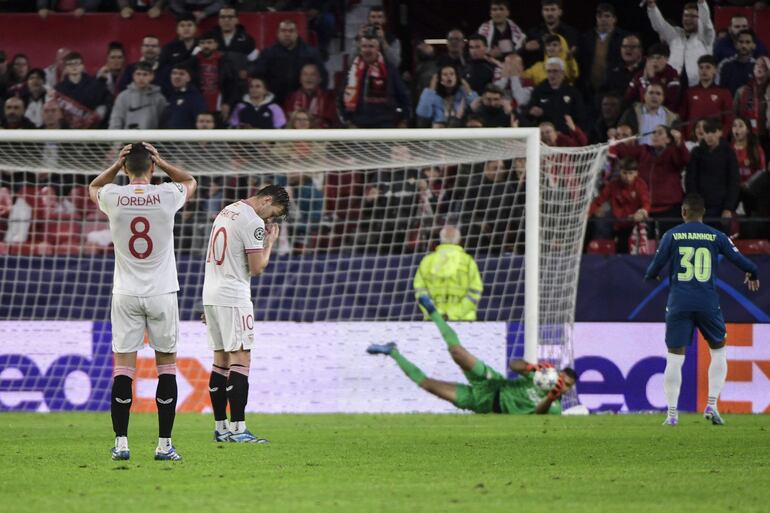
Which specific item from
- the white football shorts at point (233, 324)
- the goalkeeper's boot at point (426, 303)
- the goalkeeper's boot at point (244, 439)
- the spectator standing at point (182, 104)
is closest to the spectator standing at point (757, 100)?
the goalkeeper's boot at point (426, 303)

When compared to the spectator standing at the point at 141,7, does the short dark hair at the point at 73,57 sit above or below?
below

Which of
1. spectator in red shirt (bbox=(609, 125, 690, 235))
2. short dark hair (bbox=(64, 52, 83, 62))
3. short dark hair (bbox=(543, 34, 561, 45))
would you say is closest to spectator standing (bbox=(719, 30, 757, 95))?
spectator in red shirt (bbox=(609, 125, 690, 235))

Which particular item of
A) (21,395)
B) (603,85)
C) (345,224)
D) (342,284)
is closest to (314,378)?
(342,284)

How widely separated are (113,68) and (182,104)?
5.38 ft

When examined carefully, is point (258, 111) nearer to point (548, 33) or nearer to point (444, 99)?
point (444, 99)

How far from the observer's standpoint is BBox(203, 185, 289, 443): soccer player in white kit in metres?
11.0

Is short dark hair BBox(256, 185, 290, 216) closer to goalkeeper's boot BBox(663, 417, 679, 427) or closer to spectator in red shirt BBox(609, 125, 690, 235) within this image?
goalkeeper's boot BBox(663, 417, 679, 427)

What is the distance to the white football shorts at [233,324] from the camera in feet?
36.6

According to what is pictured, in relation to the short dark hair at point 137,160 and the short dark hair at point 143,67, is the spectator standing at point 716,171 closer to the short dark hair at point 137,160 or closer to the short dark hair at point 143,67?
the short dark hair at point 143,67

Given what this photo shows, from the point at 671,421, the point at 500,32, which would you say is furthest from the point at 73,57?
the point at 671,421

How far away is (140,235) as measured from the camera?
9.33 m

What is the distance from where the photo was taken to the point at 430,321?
16.1 m

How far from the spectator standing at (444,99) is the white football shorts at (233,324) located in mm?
7895

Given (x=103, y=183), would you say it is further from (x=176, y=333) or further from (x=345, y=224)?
(x=345, y=224)
